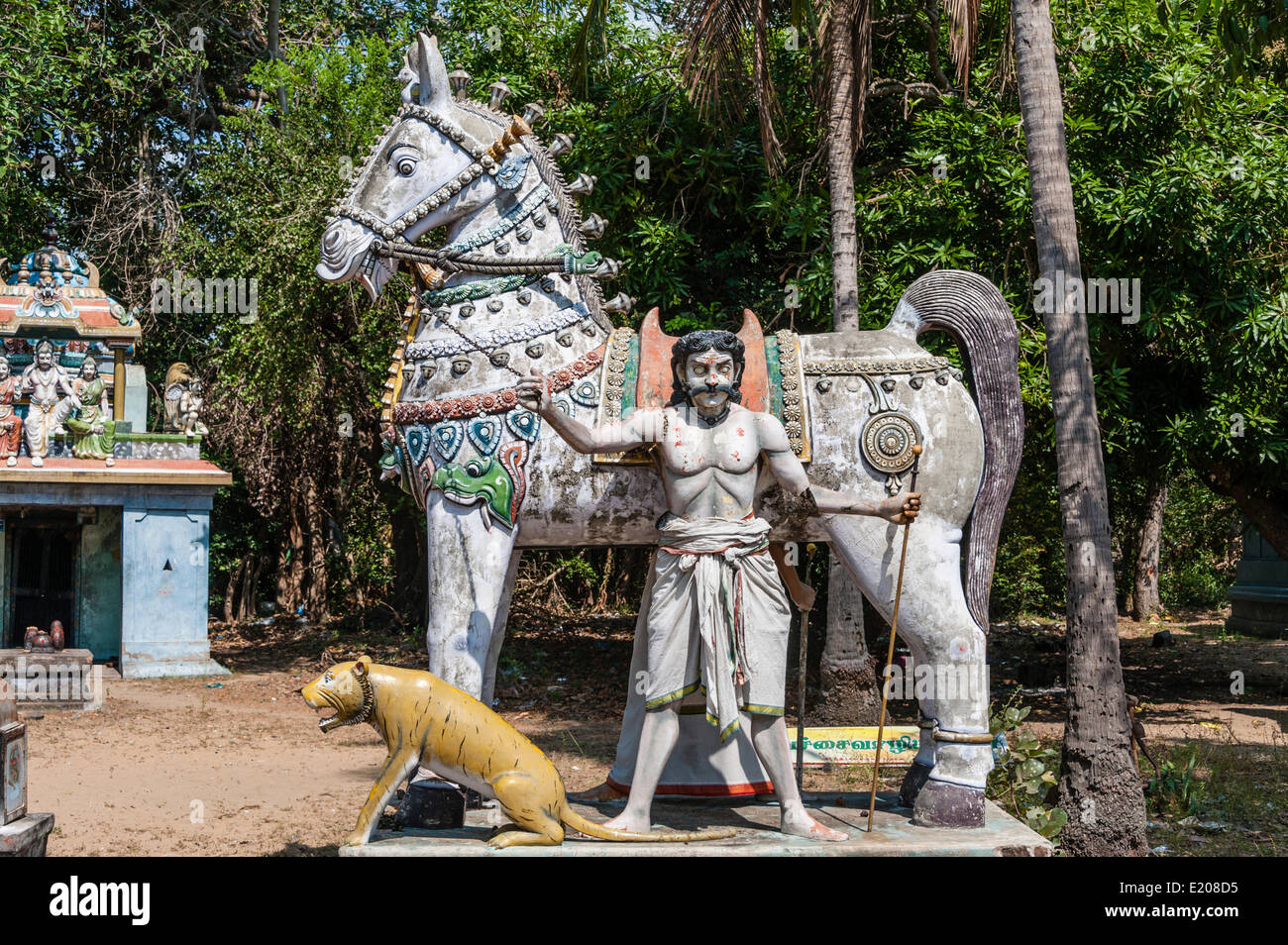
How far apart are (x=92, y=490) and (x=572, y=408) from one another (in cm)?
1053

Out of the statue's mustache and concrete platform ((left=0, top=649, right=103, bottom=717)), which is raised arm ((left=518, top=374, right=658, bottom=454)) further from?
concrete platform ((left=0, top=649, right=103, bottom=717))

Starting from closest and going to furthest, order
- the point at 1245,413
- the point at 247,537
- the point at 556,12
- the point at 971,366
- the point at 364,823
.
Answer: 1. the point at 364,823
2. the point at 971,366
3. the point at 1245,413
4. the point at 556,12
5. the point at 247,537

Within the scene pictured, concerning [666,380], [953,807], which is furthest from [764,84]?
[953,807]

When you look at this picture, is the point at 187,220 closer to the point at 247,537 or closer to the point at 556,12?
the point at 247,537

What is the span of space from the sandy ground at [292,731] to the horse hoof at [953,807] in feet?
11.1

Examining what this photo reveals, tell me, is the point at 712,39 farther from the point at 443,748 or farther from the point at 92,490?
the point at 92,490

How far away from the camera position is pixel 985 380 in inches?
211

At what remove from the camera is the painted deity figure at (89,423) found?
1393 centimetres

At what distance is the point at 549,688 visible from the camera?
13156mm

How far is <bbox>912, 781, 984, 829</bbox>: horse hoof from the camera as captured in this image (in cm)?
505

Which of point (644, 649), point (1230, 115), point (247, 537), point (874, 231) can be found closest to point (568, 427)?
point (644, 649)

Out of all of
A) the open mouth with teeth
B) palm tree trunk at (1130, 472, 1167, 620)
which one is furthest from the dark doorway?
palm tree trunk at (1130, 472, 1167, 620)

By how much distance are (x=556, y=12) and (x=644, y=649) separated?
9567mm

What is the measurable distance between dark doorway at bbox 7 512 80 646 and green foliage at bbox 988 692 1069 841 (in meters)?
12.2
